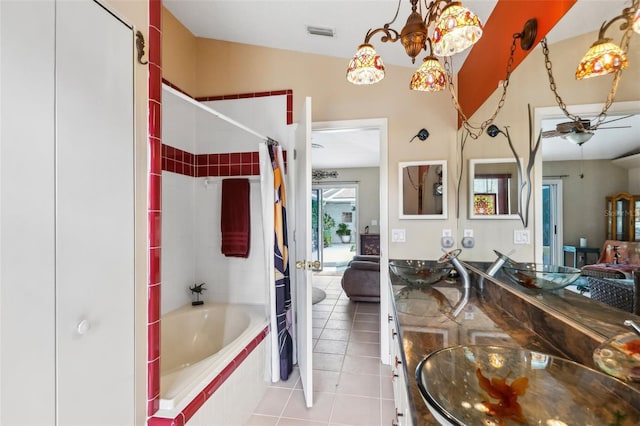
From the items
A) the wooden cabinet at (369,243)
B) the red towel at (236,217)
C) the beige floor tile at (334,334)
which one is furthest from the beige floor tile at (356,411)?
the wooden cabinet at (369,243)

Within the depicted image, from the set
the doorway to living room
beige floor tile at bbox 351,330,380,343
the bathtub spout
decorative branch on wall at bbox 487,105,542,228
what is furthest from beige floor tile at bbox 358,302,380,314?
the doorway to living room

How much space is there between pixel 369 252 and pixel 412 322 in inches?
223

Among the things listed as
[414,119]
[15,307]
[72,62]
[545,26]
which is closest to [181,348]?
[15,307]

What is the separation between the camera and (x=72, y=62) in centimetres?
91

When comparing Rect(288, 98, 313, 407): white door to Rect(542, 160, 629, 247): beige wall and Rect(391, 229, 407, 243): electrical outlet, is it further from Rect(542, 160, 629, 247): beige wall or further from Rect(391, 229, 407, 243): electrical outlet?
Rect(542, 160, 629, 247): beige wall

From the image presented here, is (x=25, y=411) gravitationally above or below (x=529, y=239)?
below

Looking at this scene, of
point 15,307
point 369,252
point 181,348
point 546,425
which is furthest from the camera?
point 369,252

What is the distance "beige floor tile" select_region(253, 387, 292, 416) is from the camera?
→ 76.6 inches

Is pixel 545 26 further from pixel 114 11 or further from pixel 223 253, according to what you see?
pixel 223 253

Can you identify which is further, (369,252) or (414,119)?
(369,252)

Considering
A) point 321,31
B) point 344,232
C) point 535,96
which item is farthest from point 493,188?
point 344,232

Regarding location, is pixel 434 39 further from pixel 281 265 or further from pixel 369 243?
pixel 369 243

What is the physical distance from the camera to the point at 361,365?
2.53 metres

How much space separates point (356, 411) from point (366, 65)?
2.12m
